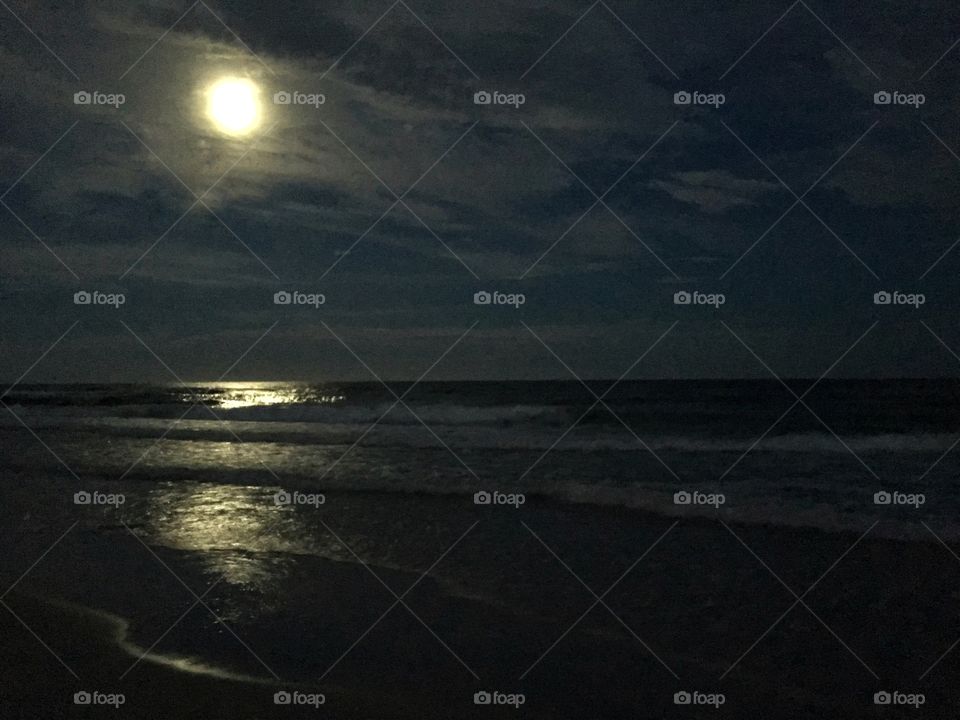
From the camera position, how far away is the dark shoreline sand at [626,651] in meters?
2.86

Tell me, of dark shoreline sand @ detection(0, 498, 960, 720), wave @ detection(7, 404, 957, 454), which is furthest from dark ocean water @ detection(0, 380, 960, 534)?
dark shoreline sand @ detection(0, 498, 960, 720)

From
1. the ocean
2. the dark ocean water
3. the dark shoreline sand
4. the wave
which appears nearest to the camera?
the dark shoreline sand

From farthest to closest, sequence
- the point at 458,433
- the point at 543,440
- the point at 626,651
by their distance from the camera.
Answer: the point at 458,433 < the point at 543,440 < the point at 626,651

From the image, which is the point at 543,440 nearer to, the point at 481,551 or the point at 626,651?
the point at 481,551

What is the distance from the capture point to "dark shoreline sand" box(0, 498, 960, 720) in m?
2.86

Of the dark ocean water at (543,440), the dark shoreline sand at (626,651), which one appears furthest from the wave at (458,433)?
the dark shoreline sand at (626,651)

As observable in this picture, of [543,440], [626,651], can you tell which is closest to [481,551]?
[626,651]

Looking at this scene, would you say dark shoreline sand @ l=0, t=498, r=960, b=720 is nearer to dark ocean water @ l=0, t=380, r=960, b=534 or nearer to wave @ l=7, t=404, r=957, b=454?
dark ocean water @ l=0, t=380, r=960, b=534

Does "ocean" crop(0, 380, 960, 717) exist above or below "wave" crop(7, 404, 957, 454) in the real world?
below

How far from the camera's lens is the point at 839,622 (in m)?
3.50

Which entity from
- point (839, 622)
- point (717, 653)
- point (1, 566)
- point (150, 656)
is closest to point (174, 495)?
point (1, 566)

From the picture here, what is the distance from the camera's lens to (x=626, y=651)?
127 inches

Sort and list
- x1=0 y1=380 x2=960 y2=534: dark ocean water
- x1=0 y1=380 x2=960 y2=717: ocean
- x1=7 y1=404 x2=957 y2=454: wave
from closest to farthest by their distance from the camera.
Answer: x1=0 y1=380 x2=960 y2=717: ocean
x1=0 y1=380 x2=960 y2=534: dark ocean water
x1=7 y1=404 x2=957 y2=454: wave

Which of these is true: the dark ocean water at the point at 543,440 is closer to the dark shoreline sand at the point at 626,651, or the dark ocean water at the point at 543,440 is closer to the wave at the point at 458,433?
the wave at the point at 458,433
